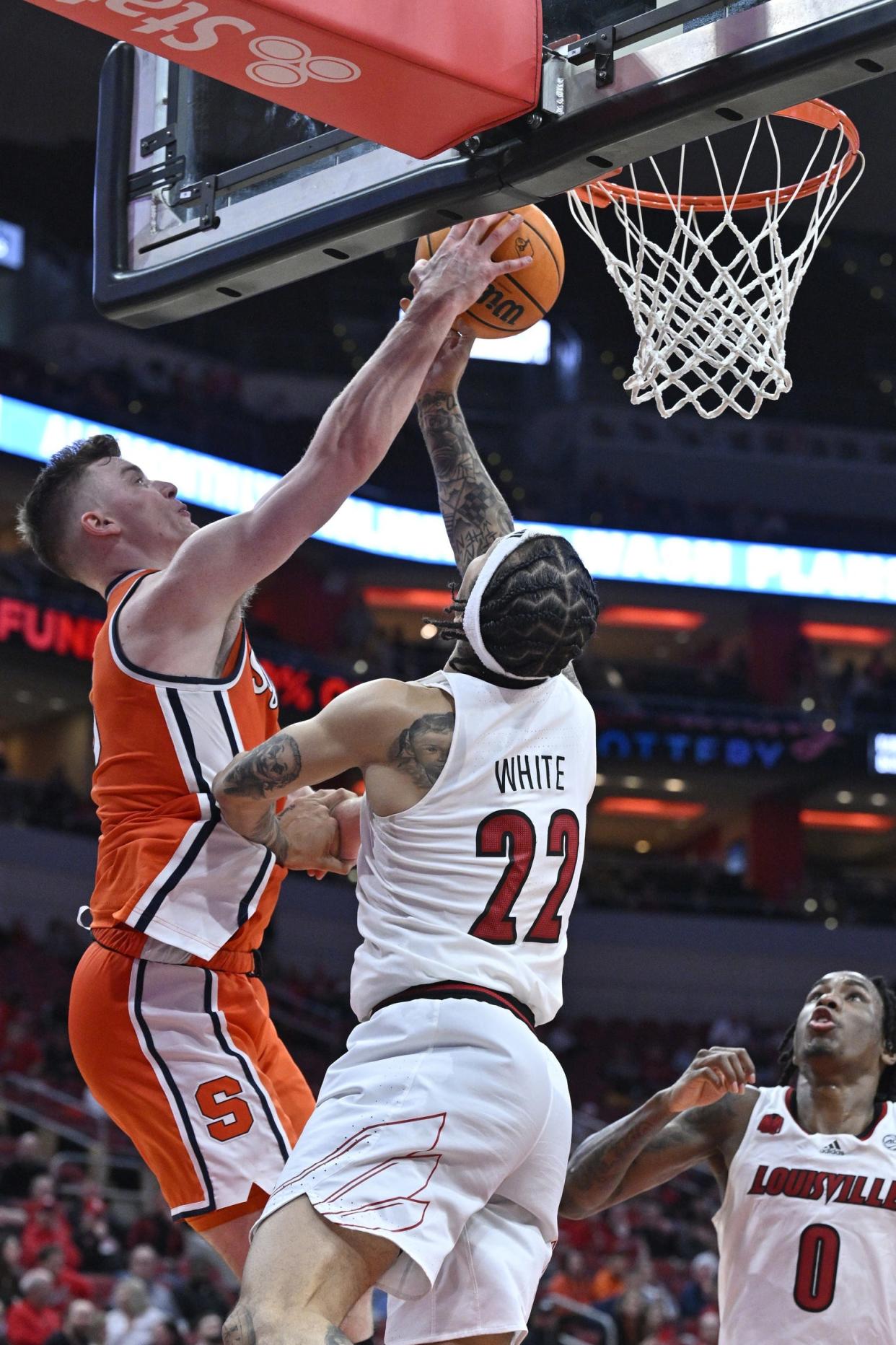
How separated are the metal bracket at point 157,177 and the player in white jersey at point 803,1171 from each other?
2.60 metres

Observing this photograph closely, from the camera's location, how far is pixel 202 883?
3943mm

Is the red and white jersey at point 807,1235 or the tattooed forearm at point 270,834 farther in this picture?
the red and white jersey at point 807,1235

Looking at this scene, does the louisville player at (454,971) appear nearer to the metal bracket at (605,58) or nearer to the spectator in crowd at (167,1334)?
the metal bracket at (605,58)

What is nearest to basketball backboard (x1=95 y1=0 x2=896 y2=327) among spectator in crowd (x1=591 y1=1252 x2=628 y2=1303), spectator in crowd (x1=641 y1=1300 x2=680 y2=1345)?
spectator in crowd (x1=641 y1=1300 x2=680 y2=1345)

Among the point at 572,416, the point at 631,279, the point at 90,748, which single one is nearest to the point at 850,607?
the point at 572,416

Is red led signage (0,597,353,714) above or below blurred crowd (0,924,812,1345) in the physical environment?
above

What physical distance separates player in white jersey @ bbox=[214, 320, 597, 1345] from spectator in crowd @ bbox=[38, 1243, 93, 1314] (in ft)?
23.9

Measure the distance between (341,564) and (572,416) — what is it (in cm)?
525

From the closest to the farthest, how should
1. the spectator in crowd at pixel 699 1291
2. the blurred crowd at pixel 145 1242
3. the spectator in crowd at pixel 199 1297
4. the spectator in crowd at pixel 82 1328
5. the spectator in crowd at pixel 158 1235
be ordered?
the spectator in crowd at pixel 82 1328 < the blurred crowd at pixel 145 1242 < the spectator in crowd at pixel 199 1297 < the spectator in crowd at pixel 158 1235 < the spectator in crowd at pixel 699 1291

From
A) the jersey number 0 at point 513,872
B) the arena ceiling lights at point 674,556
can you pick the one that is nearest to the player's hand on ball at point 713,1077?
the jersey number 0 at point 513,872

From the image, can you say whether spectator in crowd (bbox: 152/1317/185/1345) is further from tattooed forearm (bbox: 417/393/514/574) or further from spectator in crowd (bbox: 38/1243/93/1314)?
tattooed forearm (bbox: 417/393/514/574)

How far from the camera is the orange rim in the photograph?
5.01 meters

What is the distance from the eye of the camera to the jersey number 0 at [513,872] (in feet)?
11.4

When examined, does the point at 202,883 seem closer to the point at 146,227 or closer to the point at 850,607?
the point at 146,227
